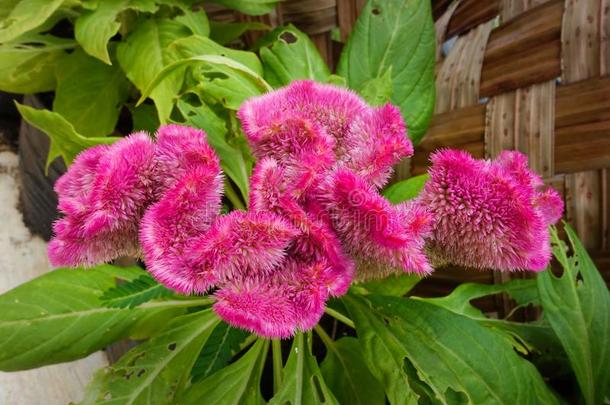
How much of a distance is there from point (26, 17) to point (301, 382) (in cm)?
70

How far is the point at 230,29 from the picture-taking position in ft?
3.38

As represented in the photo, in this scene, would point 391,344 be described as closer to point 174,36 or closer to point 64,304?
point 64,304

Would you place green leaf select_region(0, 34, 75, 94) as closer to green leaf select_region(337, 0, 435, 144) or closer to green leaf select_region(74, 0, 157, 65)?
green leaf select_region(74, 0, 157, 65)

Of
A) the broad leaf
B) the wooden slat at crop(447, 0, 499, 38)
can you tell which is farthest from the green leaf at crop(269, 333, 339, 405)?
the wooden slat at crop(447, 0, 499, 38)

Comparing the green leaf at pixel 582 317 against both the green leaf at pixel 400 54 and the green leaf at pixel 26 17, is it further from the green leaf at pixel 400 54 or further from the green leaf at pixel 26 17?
the green leaf at pixel 26 17

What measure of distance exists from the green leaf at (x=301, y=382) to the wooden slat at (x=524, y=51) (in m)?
0.46

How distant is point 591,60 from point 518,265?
402mm

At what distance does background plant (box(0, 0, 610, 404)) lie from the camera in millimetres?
583

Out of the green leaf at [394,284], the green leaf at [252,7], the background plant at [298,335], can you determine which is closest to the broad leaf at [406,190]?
the background plant at [298,335]

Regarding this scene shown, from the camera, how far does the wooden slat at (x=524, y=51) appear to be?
29.9 inches

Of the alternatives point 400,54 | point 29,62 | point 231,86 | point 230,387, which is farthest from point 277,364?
point 29,62

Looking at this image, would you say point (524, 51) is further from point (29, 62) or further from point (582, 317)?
point (29, 62)

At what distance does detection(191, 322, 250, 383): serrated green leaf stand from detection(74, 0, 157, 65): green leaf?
446 millimetres

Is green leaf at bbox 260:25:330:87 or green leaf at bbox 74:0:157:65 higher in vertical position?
green leaf at bbox 74:0:157:65
